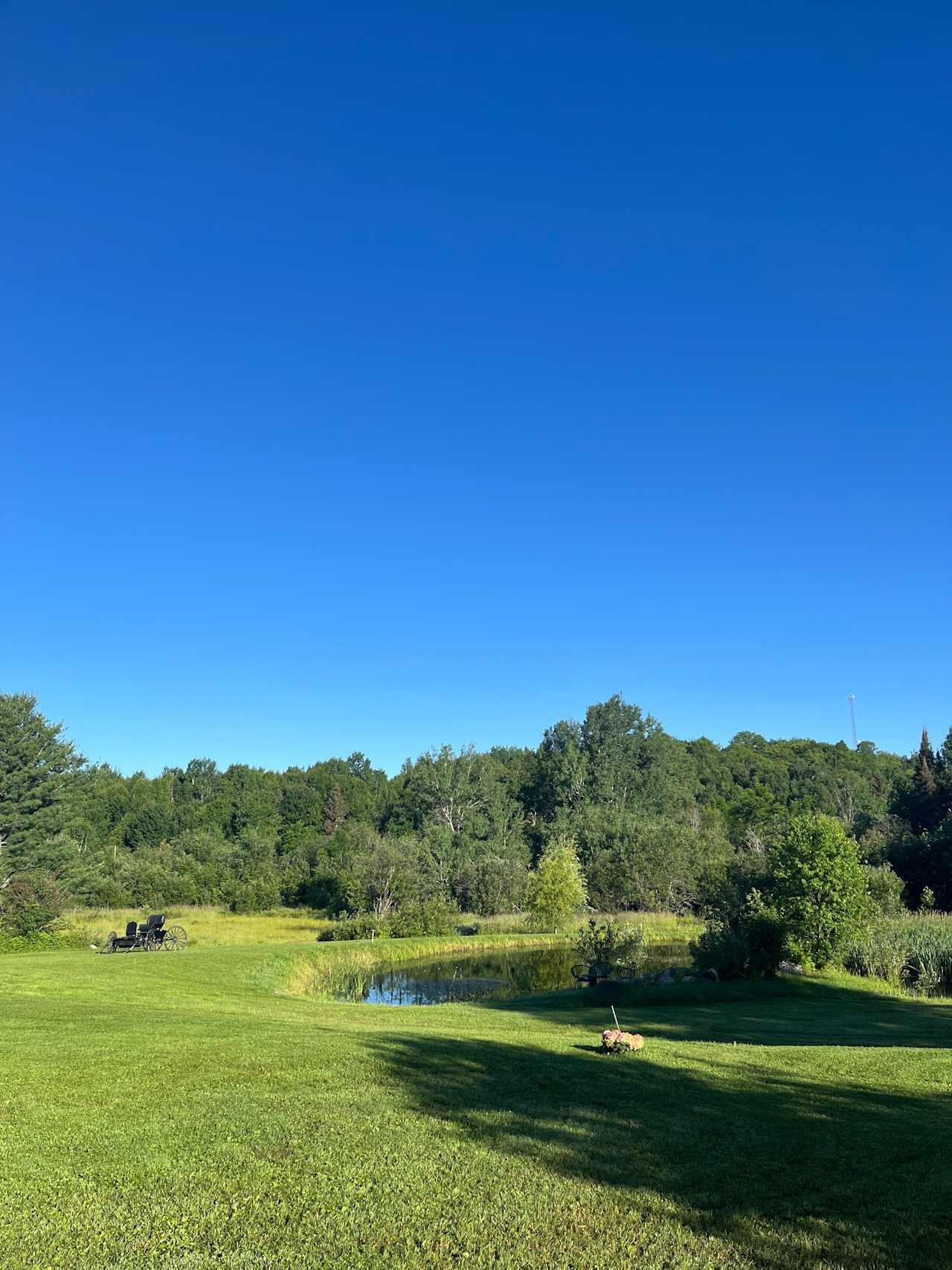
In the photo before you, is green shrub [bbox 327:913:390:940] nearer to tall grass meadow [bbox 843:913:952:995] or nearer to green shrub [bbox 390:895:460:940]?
green shrub [bbox 390:895:460:940]

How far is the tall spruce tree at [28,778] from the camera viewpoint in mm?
39719

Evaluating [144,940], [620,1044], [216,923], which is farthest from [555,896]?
[620,1044]

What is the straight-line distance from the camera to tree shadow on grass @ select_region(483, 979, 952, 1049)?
46.2 ft

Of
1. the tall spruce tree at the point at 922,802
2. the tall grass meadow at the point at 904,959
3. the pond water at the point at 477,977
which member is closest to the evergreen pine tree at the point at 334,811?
the tall spruce tree at the point at 922,802

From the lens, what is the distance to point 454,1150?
22.1 ft

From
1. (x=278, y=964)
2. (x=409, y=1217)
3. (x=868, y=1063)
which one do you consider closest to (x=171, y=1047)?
(x=409, y=1217)

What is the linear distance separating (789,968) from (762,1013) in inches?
250

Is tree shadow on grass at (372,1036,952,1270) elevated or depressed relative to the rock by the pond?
elevated

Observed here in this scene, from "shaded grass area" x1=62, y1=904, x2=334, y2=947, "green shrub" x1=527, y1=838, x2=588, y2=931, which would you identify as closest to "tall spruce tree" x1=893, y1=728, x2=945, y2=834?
"green shrub" x1=527, y1=838, x2=588, y2=931

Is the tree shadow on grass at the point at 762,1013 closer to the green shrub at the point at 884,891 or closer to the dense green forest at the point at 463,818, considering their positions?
the green shrub at the point at 884,891

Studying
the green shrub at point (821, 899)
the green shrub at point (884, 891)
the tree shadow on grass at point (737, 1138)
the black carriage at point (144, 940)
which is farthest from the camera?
the green shrub at point (884, 891)

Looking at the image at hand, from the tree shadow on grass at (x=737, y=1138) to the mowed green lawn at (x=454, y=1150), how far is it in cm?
3

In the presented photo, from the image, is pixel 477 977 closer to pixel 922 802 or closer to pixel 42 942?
pixel 42 942

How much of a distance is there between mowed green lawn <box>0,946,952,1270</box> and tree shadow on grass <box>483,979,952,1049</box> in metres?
1.51
